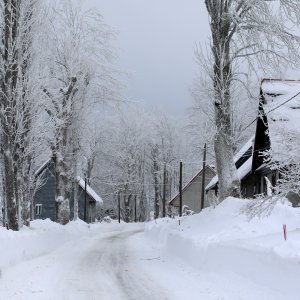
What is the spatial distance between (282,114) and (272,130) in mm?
8386

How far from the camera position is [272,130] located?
36.6ft

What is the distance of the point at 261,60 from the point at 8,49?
8873 mm

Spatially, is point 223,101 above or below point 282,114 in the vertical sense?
above

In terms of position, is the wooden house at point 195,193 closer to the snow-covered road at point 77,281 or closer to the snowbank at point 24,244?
the snowbank at point 24,244

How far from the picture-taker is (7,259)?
1312cm

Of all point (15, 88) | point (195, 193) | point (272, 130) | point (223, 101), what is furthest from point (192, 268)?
point (195, 193)

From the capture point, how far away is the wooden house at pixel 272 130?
10.4m

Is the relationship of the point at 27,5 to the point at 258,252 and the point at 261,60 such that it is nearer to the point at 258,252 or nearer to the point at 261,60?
the point at 261,60

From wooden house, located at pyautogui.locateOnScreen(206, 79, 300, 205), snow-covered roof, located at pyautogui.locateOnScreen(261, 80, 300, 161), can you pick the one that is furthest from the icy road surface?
wooden house, located at pyautogui.locateOnScreen(206, 79, 300, 205)

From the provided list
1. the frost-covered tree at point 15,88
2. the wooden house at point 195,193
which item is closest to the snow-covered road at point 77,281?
the frost-covered tree at point 15,88

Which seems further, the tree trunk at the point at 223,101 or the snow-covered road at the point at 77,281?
the tree trunk at the point at 223,101

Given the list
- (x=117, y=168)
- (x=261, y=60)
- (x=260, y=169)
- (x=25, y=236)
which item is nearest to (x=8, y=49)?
(x=25, y=236)

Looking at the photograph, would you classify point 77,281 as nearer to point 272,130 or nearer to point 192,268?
point 192,268

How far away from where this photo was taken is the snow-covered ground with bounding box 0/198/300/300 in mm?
8133
